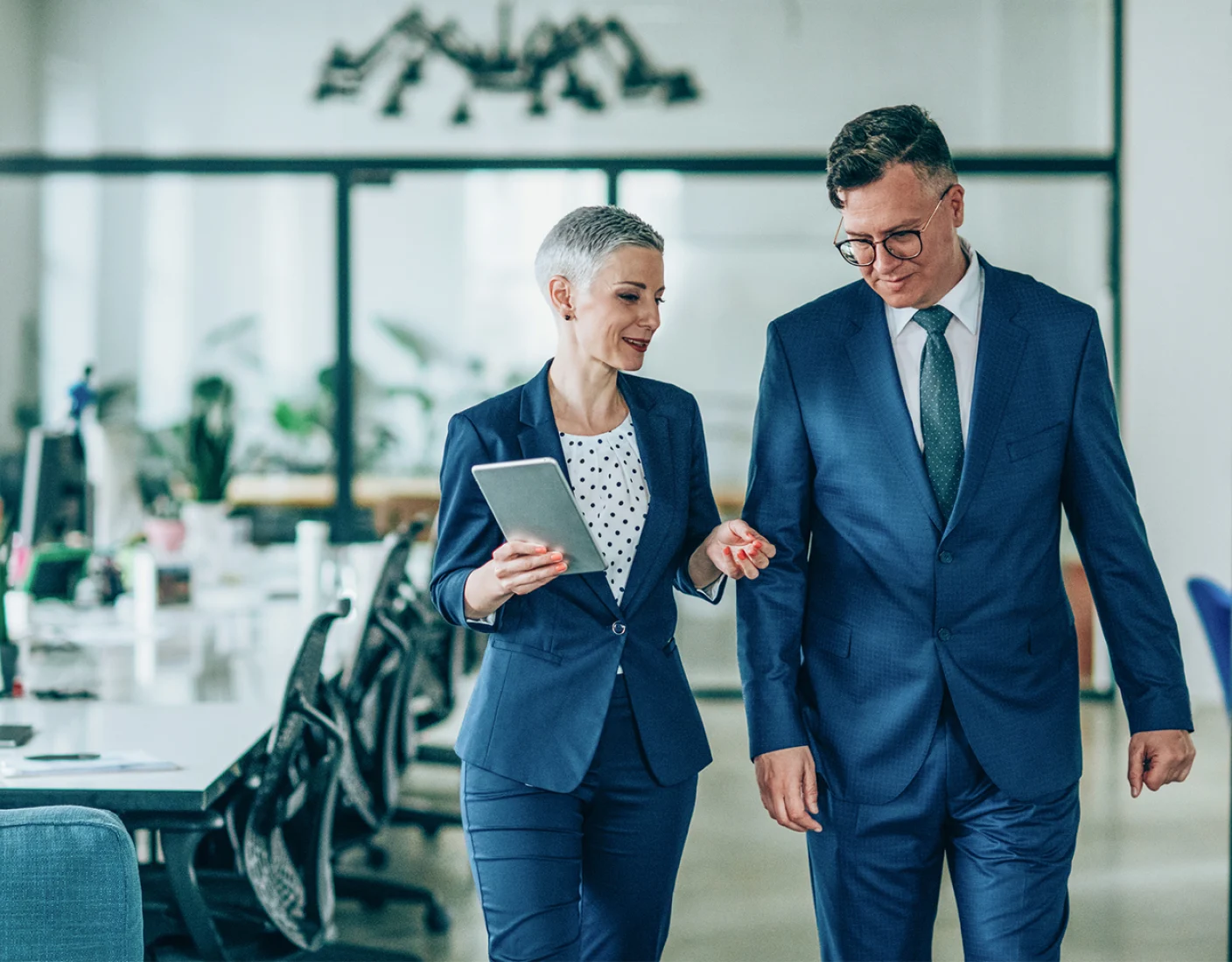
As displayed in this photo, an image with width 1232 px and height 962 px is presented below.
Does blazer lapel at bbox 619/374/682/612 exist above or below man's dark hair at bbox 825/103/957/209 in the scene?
below

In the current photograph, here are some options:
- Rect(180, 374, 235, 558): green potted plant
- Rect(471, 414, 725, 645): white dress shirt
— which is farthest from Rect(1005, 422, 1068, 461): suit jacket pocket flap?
Rect(180, 374, 235, 558): green potted plant

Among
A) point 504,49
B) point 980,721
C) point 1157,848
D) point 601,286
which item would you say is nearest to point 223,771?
point 601,286

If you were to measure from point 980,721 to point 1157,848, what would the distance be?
286cm

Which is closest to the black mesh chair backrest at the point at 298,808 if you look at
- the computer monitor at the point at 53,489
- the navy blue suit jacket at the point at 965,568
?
the navy blue suit jacket at the point at 965,568

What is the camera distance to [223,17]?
23.3 feet

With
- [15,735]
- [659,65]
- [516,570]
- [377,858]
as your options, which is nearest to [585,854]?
[516,570]

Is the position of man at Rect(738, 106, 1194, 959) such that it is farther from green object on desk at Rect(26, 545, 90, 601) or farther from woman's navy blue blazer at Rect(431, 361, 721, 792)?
green object on desk at Rect(26, 545, 90, 601)

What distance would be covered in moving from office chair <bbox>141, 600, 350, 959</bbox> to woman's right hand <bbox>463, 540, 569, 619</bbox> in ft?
2.49

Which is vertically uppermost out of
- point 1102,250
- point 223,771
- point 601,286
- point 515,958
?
point 1102,250

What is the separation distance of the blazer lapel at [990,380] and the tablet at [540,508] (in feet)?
1.64

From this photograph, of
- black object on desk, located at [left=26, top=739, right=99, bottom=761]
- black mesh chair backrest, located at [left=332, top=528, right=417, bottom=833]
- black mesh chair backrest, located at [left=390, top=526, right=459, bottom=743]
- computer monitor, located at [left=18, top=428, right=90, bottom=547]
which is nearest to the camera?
black object on desk, located at [left=26, top=739, right=99, bottom=761]

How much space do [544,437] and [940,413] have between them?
0.57 m

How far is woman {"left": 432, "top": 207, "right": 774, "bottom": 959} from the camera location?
6.27 feet

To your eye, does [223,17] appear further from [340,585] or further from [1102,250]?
[1102,250]
